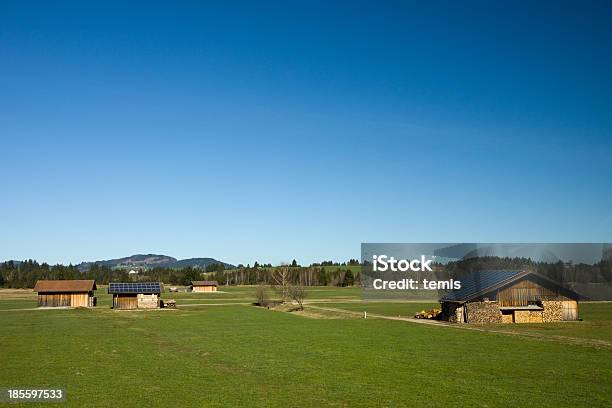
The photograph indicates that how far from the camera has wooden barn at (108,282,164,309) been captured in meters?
89.2

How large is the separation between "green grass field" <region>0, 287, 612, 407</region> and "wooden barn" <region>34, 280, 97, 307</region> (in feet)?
151

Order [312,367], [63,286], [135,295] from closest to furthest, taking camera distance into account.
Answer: [312,367] → [135,295] → [63,286]

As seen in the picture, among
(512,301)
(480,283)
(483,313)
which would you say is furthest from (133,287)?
(512,301)

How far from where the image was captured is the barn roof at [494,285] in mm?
61656

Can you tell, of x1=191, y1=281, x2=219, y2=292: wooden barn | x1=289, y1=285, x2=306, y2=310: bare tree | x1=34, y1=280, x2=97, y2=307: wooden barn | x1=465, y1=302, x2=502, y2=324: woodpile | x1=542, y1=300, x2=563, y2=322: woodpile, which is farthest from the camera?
x1=191, y1=281, x2=219, y2=292: wooden barn

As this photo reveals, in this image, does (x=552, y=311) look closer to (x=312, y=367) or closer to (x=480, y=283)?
(x=480, y=283)

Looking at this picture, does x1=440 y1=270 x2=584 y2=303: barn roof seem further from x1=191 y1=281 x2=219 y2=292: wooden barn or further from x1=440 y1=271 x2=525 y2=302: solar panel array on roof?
x1=191 y1=281 x2=219 y2=292: wooden barn

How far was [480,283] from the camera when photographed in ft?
209

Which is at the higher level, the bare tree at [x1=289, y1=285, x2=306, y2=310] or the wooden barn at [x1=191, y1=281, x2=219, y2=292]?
the bare tree at [x1=289, y1=285, x2=306, y2=310]

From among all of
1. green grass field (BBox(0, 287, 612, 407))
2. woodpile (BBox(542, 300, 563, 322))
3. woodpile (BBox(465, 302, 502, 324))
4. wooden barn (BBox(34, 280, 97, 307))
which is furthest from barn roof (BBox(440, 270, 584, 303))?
wooden barn (BBox(34, 280, 97, 307))

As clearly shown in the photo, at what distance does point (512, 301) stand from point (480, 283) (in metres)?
4.10

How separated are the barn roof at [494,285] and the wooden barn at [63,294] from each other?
6406 centimetres

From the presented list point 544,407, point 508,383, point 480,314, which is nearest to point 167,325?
point 480,314

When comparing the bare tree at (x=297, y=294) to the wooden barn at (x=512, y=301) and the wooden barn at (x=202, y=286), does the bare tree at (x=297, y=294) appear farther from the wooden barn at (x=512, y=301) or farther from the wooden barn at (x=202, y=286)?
the wooden barn at (x=202, y=286)
